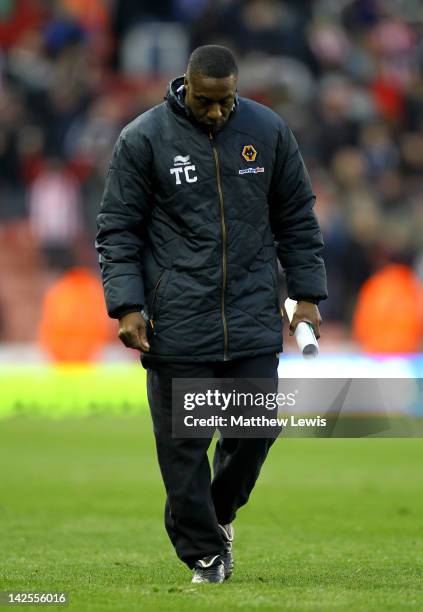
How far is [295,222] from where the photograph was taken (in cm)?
714

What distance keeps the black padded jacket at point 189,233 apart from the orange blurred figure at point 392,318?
35.4 ft

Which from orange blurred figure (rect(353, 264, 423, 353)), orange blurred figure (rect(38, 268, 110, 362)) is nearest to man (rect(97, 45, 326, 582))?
orange blurred figure (rect(38, 268, 110, 362))

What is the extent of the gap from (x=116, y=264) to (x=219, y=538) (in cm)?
117

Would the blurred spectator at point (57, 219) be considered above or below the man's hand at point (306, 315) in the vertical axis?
below

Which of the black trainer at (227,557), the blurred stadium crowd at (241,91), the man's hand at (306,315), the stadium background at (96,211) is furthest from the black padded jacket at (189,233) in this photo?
the blurred stadium crowd at (241,91)

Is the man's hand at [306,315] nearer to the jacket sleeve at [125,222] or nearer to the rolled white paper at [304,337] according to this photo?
the rolled white paper at [304,337]

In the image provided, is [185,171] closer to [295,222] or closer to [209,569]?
[295,222]

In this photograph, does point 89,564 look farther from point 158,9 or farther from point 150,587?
point 158,9

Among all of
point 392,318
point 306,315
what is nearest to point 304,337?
point 306,315

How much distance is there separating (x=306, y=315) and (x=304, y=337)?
146 mm

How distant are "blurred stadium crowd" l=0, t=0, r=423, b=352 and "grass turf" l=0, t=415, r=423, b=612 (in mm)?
4276

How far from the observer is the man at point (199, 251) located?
6910 mm

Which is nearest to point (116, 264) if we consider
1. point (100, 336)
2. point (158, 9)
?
point (100, 336)

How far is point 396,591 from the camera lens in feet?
22.4
